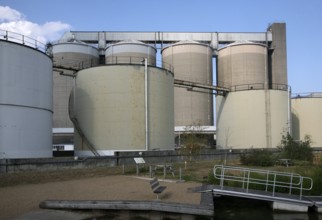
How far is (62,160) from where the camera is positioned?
→ 25.9m

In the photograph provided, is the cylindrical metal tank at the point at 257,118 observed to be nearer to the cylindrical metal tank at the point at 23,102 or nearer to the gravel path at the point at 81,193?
the cylindrical metal tank at the point at 23,102

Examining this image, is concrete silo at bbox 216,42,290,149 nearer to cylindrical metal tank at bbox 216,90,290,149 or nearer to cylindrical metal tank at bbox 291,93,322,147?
cylindrical metal tank at bbox 216,90,290,149

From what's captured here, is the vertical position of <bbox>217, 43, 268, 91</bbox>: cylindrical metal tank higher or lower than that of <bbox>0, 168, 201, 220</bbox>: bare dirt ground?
higher

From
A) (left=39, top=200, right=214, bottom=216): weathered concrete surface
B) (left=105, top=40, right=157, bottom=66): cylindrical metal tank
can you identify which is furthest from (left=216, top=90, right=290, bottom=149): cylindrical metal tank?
(left=39, top=200, right=214, bottom=216): weathered concrete surface

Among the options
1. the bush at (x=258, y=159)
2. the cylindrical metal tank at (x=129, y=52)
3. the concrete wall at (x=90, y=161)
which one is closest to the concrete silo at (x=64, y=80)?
the cylindrical metal tank at (x=129, y=52)

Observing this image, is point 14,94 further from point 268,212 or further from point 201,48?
point 201,48

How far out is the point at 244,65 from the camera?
62312 mm

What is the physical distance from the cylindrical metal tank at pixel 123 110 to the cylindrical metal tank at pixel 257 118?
50.1ft

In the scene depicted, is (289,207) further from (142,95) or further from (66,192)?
(142,95)

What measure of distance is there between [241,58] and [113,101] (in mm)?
32400

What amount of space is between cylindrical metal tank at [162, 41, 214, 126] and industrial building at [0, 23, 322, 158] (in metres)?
0.16

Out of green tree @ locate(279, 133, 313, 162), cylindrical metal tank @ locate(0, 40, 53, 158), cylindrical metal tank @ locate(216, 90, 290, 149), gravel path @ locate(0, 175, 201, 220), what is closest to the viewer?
gravel path @ locate(0, 175, 201, 220)

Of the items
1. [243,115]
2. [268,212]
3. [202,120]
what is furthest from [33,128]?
[202,120]

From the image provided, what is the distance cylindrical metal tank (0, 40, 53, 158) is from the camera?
26172mm
